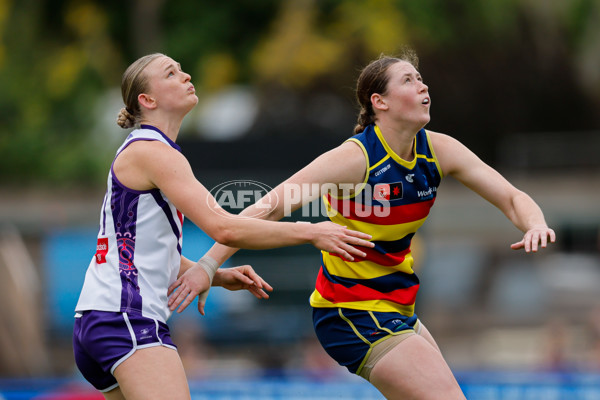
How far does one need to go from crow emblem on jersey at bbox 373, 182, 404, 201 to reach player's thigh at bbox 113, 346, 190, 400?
4.18 ft

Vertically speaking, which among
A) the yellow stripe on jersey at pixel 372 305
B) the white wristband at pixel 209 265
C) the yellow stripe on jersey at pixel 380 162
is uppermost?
the yellow stripe on jersey at pixel 380 162

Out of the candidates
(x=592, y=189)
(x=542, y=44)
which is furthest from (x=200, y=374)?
(x=542, y=44)

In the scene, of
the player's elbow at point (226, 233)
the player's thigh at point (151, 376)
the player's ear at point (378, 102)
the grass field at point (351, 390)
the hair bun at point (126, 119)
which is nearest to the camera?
the player's thigh at point (151, 376)

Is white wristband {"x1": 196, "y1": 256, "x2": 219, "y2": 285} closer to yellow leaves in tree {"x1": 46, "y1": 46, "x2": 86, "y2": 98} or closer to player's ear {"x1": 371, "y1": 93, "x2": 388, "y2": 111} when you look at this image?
player's ear {"x1": 371, "y1": 93, "x2": 388, "y2": 111}

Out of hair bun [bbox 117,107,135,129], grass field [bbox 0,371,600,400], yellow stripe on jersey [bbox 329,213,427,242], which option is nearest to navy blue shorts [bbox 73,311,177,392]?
hair bun [bbox 117,107,135,129]

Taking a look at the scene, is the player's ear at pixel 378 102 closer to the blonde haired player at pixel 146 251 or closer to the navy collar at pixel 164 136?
the blonde haired player at pixel 146 251

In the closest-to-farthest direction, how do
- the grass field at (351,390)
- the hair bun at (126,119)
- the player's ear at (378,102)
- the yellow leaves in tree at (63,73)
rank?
the hair bun at (126,119) < the player's ear at (378,102) < the grass field at (351,390) < the yellow leaves in tree at (63,73)

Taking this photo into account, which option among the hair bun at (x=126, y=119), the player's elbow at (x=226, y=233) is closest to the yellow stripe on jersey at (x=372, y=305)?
the player's elbow at (x=226, y=233)

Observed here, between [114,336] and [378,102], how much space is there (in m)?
1.75

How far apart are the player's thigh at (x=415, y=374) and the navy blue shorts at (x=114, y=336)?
1.02m

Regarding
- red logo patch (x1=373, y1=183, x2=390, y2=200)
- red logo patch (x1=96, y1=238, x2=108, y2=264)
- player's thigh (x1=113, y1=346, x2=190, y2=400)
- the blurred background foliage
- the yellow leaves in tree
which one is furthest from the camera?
the yellow leaves in tree

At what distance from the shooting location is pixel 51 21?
983 inches

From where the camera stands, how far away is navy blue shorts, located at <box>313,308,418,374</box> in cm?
417

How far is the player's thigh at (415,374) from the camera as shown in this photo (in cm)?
394
